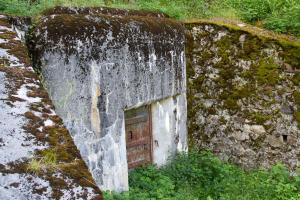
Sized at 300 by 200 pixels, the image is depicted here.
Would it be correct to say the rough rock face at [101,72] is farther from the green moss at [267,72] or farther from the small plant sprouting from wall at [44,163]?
the small plant sprouting from wall at [44,163]

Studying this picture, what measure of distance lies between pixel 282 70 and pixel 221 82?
1.04 m

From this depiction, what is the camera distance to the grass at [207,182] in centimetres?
605

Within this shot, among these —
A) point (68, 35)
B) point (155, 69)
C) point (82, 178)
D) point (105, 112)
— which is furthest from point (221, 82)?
point (82, 178)

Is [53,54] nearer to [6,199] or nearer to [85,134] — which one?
[85,134]

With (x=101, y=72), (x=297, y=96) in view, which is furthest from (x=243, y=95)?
(x=101, y=72)

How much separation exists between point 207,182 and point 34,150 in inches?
190

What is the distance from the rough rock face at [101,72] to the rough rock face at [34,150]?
1.78m

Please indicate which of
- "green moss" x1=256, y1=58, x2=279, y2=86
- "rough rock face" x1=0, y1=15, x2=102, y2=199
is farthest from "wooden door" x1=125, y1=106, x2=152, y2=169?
"rough rock face" x1=0, y1=15, x2=102, y2=199

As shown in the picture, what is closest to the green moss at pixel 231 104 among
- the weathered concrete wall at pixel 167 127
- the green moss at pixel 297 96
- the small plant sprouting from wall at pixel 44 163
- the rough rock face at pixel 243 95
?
the rough rock face at pixel 243 95

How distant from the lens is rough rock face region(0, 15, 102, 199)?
2.12 metres

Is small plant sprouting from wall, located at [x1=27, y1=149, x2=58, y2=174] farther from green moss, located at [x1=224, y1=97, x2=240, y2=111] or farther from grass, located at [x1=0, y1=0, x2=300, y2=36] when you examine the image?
green moss, located at [x1=224, y1=97, x2=240, y2=111]

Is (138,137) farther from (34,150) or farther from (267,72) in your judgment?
(34,150)

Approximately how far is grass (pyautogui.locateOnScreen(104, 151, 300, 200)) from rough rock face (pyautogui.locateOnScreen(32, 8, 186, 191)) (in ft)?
1.39

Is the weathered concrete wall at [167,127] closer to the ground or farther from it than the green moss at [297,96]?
closer to the ground
